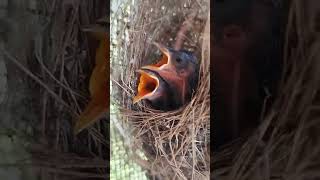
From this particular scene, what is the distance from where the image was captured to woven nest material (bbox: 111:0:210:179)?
943mm

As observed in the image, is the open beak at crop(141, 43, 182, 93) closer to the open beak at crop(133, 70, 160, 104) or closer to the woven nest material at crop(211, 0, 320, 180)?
the open beak at crop(133, 70, 160, 104)

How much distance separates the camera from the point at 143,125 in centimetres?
98

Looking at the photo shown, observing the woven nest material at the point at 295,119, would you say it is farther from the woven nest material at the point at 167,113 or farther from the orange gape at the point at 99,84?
the orange gape at the point at 99,84

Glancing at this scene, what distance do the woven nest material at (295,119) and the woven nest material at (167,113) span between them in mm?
90

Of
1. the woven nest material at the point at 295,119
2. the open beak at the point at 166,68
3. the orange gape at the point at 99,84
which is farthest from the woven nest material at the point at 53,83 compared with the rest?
the woven nest material at the point at 295,119

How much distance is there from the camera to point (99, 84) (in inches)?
39.2

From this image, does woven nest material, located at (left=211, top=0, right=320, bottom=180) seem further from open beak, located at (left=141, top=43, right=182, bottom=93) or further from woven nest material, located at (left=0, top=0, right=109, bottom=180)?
woven nest material, located at (left=0, top=0, right=109, bottom=180)

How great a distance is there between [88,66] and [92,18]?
9 centimetres

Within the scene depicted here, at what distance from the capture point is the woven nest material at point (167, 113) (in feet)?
3.09

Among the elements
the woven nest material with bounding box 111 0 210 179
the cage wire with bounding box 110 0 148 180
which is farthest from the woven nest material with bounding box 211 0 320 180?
the cage wire with bounding box 110 0 148 180

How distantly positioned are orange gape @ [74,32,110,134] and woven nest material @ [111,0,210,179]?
0.02m

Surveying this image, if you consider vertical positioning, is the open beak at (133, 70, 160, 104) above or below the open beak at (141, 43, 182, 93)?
below

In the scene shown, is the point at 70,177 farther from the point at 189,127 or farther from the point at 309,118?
the point at 309,118

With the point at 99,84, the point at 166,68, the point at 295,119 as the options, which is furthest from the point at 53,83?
the point at 295,119
